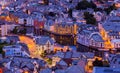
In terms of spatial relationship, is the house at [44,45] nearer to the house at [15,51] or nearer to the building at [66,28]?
the house at [15,51]

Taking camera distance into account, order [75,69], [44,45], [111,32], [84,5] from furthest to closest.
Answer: [84,5], [111,32], [44,45], [75,69]

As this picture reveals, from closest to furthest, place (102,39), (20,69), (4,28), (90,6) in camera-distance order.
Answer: (20,69) < (102,39) < (4,28) < (90,6)

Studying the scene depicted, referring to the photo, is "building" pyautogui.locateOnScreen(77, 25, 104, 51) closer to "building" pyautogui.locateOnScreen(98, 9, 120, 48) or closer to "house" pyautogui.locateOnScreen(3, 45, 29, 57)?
"building" pyautogui.locateOnScreen(98, 9, 120, 48)

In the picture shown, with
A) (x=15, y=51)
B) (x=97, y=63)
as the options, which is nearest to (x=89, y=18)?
(x=15, y=51)

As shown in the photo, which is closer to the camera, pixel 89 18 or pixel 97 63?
pixel 97 63

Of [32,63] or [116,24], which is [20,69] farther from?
[116,24]

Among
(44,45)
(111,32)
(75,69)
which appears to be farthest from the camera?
(111,32)

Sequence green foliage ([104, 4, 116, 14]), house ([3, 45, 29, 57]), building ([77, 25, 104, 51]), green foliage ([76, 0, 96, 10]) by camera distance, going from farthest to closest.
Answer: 1. green foliage ([76, 0, 96, 10])
2. green foliage ([104, 4, 116, 14])
3. building ([77, 25, 104, 51])
4. house ([3, 45, 29, 57])

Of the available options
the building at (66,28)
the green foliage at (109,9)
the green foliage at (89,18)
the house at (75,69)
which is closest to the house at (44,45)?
the building at (66,28)

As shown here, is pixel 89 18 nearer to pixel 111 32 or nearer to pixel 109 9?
pixel 109 9

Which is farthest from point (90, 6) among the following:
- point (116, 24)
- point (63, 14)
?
point (116, 24)

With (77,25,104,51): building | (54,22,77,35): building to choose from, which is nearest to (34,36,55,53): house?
(77,25,104,51): building
